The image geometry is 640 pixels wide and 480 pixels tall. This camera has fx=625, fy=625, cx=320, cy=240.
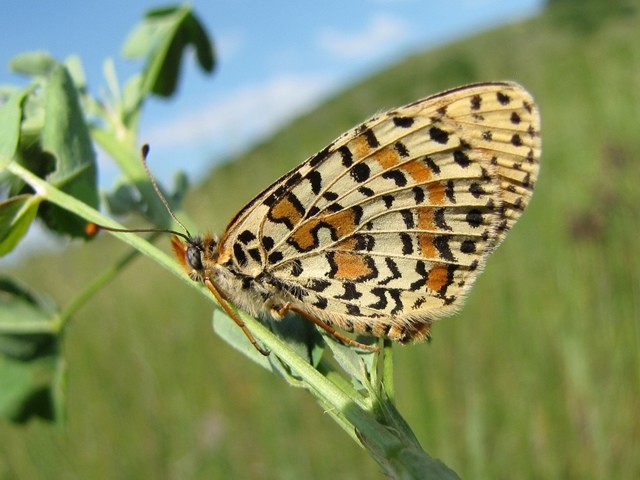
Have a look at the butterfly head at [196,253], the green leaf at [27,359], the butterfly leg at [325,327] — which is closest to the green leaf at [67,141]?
the butterfly head at [196,253]

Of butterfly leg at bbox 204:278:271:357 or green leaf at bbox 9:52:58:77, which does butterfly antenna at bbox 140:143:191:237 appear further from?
green leaf at bbox 9:52:58:77

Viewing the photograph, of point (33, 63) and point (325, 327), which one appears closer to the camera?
point (325, 327)

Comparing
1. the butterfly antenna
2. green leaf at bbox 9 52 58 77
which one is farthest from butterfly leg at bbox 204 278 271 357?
green leaf at bbox 9 52 58 77

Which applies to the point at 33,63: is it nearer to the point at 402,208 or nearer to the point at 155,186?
the point at 155,186

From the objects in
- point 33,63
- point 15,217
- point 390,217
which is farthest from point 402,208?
point 33,63

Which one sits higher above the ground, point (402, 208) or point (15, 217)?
point (402, 208)

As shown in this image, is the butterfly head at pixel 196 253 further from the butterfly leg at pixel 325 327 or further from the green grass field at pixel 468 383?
the green grass field at pixel 468 383
